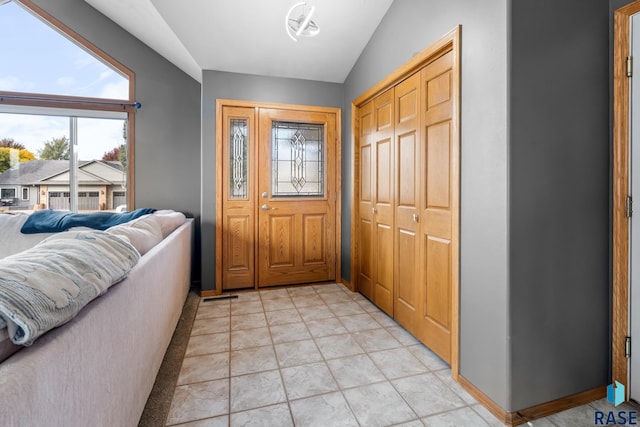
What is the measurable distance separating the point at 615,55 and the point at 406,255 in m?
1.63

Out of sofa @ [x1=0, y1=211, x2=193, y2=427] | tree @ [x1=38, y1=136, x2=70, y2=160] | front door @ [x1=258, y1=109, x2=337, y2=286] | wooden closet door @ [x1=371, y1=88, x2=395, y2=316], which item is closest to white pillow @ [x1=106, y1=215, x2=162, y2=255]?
sofa @ [x1=0, y1=211, x2=193, y2=427]

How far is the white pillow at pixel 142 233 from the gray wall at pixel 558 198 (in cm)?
193

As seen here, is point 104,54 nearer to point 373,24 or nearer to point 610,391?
point 373,24

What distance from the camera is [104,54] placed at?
3.64m

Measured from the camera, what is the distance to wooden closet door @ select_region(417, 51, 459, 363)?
1918 millimetres

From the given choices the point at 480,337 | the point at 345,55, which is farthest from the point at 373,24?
the point at 480,337

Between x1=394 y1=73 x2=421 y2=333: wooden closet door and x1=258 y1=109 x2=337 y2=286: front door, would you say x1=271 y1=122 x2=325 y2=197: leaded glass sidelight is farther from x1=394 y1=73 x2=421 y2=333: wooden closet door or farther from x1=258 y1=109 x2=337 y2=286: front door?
x1=394 y1=73 x2=421 y2=333: wooden closet door

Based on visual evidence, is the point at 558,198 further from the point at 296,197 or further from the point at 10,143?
the point at 10,143

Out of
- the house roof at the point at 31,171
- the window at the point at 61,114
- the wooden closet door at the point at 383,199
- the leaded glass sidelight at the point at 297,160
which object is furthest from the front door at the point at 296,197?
the house roof at the point at 31,171

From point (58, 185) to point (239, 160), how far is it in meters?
2.20

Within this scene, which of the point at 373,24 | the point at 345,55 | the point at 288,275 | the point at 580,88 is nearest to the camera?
the point at 580,88

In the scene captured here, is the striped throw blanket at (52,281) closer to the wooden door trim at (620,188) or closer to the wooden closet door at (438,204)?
the wooden closet door at (438,204)

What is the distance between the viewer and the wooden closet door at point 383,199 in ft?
8.78

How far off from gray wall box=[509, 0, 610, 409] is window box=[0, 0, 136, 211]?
389 cm
